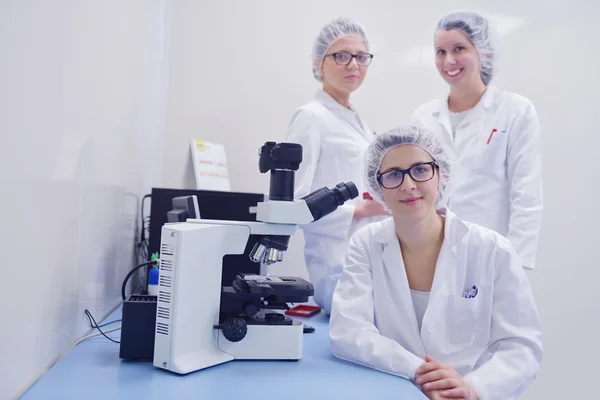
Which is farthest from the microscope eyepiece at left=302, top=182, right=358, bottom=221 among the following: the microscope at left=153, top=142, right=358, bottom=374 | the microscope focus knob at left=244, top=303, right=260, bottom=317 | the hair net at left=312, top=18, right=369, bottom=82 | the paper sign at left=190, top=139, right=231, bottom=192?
the paper sign at left=190, top=139, right=231, bottom=192

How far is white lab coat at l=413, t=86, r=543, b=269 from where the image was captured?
6.48 ft

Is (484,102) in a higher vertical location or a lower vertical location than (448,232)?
higher

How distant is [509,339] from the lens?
4.30ft

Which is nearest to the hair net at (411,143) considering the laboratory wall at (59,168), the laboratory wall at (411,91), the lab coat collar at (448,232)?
the lab coat collar at (448,232)

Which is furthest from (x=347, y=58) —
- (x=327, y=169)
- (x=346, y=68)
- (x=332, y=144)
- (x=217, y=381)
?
(x=217, y=381)

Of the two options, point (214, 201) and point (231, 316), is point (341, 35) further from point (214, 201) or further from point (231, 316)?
point (231, 316)

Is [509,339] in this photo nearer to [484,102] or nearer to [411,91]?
[484,102]

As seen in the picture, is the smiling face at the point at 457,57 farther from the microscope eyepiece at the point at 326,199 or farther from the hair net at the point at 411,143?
the microscope eyepiece at the point at 326,199

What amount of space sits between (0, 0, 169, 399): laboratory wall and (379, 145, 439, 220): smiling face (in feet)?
2.85

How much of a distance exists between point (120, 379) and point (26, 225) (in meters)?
0.36

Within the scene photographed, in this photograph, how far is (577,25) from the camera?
2.98 meters

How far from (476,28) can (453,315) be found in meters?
1.24

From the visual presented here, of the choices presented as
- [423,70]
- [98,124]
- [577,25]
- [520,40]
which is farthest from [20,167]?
[577,25]

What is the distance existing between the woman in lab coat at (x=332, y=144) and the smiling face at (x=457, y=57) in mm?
316
